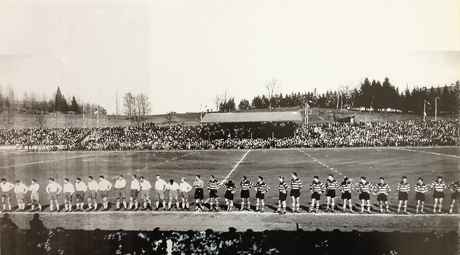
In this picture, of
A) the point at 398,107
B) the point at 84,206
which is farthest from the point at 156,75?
the point at 398,107

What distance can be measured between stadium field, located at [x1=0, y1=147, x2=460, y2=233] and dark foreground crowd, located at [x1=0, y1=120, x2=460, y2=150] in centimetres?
24

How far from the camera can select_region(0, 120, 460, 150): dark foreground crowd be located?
10609 millimetres

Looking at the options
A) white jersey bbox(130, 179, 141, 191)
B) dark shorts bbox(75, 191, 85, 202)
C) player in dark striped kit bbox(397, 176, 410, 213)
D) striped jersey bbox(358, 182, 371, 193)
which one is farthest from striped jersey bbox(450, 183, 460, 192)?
dark shorts bbox(75, 191, 85, 202)

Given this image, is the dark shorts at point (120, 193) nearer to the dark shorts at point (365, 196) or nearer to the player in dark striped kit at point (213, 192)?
the player in dark striped kit at point (213, 192)

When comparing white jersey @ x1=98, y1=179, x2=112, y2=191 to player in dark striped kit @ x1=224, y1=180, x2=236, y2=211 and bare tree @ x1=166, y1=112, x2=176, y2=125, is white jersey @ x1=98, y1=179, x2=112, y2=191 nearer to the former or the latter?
bare tree @ x1=166, y1=112, x2=176, y2=125

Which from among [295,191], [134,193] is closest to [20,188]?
[134,193]

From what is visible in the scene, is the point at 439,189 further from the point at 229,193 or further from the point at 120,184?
the point at 120,184

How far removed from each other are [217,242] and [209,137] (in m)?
4.80

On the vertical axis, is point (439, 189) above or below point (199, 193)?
above

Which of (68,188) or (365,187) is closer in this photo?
(365,187)

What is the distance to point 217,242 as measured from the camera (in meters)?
7.03

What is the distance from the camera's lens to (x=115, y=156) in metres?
10.1

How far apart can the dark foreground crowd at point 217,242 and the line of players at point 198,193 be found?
164cm

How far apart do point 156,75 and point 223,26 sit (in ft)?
4.69
